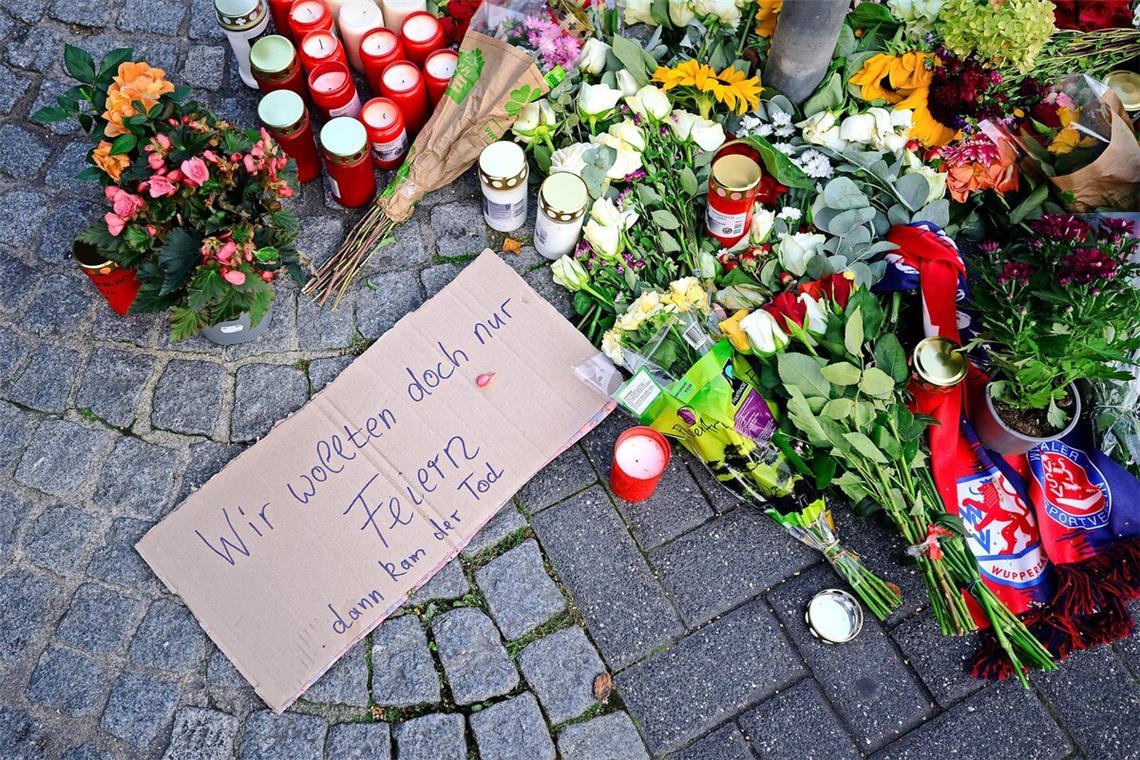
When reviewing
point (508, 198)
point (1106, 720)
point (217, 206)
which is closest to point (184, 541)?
point (217, 206)

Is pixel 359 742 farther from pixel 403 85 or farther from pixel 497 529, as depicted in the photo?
pixel 403 85

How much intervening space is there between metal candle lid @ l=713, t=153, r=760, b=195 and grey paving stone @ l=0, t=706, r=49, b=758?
7.46 ft

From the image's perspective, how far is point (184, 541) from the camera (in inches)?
88.7

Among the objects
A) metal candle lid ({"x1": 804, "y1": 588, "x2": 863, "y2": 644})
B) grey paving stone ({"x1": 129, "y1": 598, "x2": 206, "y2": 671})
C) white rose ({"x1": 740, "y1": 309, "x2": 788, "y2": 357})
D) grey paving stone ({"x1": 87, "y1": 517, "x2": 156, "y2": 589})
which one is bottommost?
metal candle lid ({"x1": 804, "y1": 588, "x2": 863, "y2": 644})

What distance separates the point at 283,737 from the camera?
211 cm

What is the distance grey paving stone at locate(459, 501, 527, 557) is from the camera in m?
2.33

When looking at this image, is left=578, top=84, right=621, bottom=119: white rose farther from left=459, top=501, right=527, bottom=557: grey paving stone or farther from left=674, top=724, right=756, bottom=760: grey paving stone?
left=674, top=724, right=756, bottom=760: grey paving stone

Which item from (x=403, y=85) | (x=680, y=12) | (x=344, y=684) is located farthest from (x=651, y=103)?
(x=344, y=684)

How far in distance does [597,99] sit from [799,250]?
2.52ft

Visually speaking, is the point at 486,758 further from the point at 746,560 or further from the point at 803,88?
the point at 803,88

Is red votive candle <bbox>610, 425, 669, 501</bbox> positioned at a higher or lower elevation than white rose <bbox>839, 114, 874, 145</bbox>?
lower

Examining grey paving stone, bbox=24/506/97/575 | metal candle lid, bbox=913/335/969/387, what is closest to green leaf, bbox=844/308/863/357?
metal candle lid, bbox=913/335/969/387

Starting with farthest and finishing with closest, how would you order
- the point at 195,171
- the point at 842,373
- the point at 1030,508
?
the point at 1030,508 → the point at 842,373 → the point at 195,171

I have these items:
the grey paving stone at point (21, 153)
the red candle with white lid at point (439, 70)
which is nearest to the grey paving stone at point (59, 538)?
the grey paving stone at point (21, 153)
